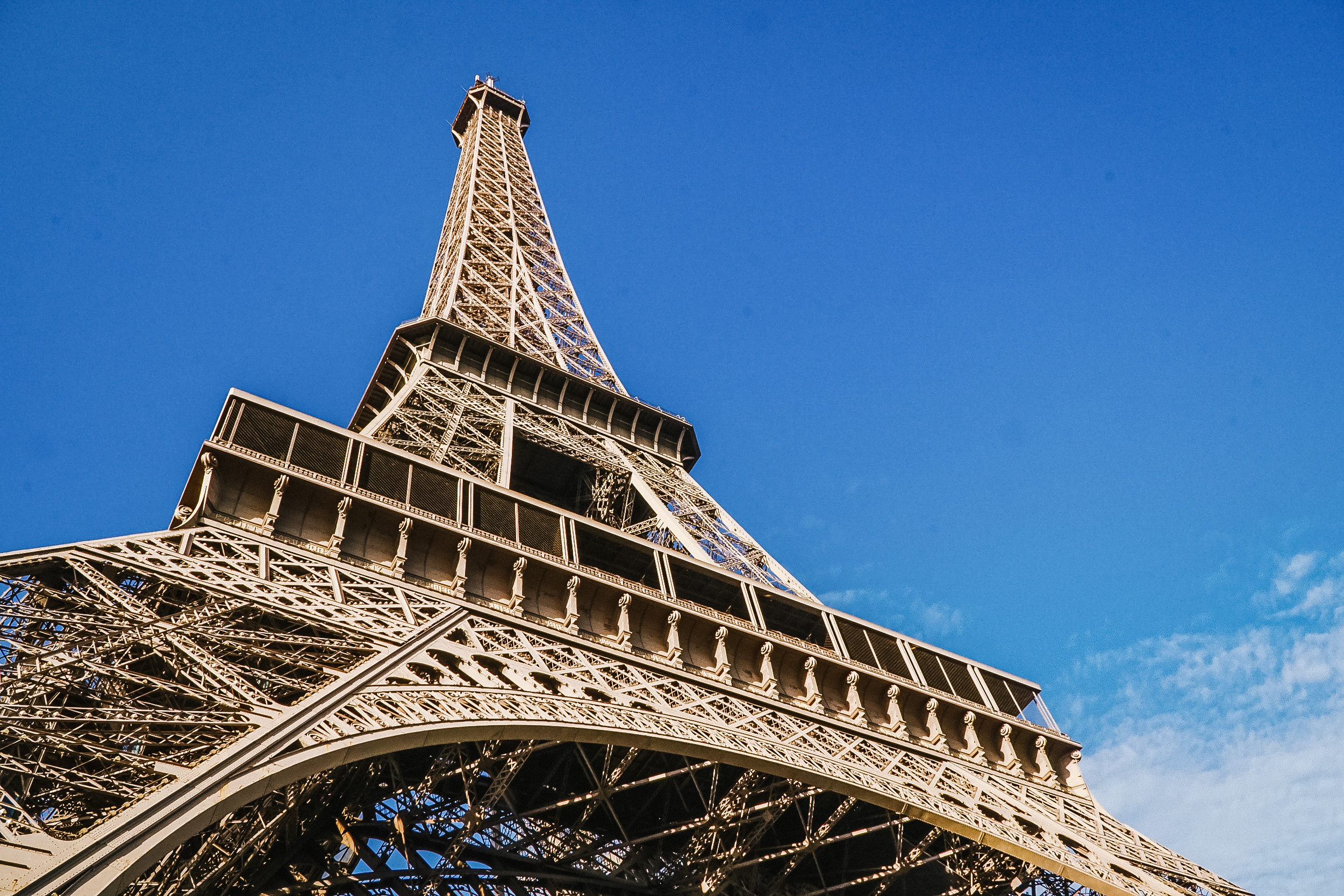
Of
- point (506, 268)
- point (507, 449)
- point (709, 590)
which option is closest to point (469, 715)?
point (709, 590)

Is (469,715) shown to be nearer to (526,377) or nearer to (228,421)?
(228,421)

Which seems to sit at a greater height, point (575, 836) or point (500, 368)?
point (500, 368)

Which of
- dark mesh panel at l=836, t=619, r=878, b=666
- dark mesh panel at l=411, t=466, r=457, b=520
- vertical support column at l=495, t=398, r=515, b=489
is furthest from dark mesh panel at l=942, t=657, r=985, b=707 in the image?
dark mesh panel at l=411, t=466, r=457, b=520

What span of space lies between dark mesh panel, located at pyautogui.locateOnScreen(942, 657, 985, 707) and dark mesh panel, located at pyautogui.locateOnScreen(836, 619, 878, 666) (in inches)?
69.0

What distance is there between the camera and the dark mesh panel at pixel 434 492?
70.8 ft

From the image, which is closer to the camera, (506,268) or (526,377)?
(526,377)

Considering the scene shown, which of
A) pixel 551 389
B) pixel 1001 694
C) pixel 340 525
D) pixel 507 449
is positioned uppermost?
pixel 551 389

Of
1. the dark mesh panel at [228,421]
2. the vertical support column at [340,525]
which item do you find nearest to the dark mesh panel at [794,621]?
the vertical support column at [340,525]

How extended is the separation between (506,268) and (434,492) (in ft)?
90.2

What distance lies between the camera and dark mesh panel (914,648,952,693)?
80.4 ft

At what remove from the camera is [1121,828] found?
21406 mm

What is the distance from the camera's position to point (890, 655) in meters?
24.5

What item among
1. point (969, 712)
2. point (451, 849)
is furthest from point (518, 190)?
point (451, 849)

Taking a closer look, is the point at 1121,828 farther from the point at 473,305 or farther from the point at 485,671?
the point at 473,305
